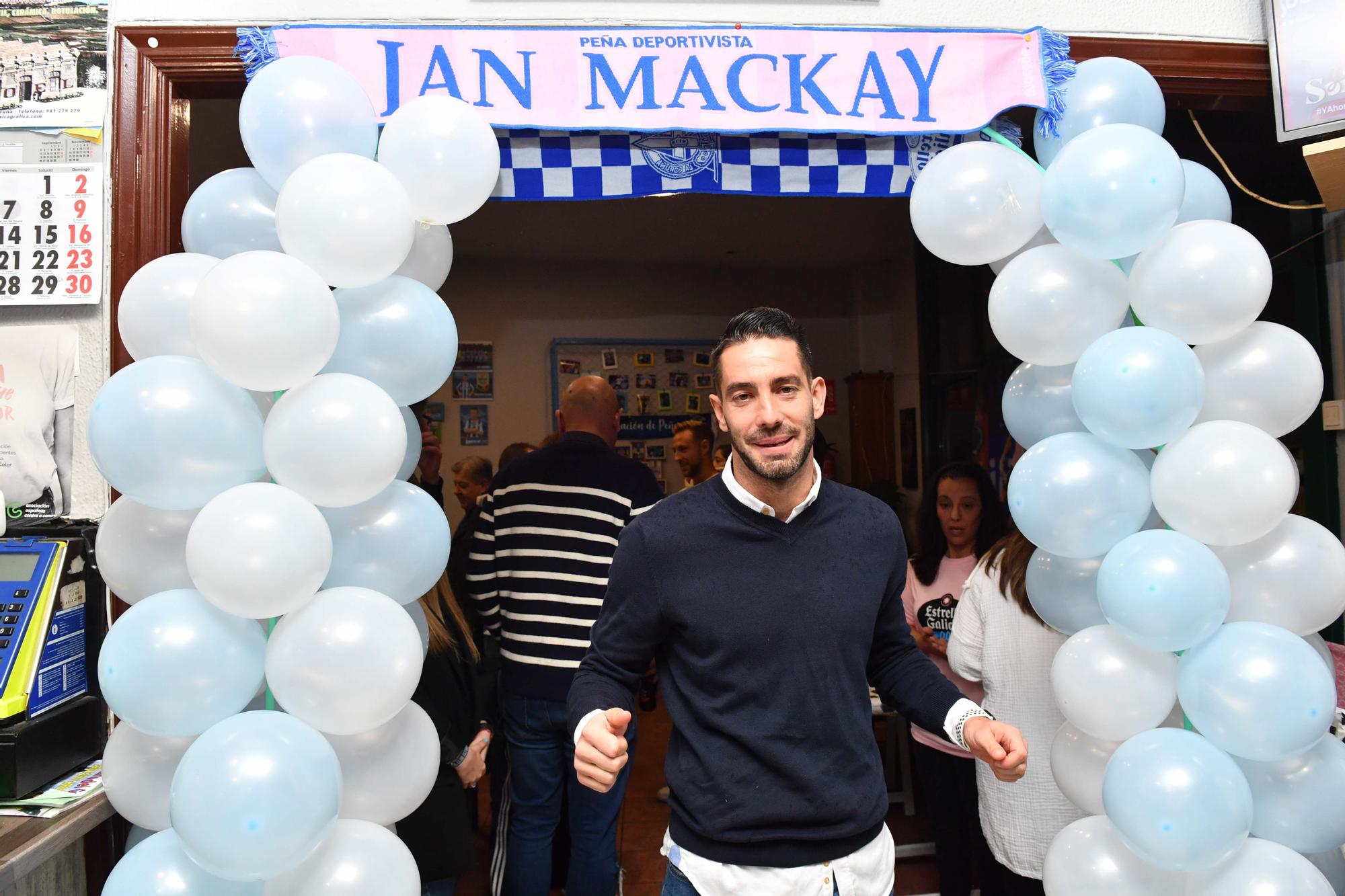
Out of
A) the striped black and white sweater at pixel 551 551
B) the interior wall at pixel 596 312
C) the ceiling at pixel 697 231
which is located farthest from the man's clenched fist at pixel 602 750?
the interior wall at pixel 596 312

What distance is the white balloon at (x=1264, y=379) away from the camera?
1729mm

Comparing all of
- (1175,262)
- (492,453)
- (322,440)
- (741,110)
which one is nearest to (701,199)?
(492,453)

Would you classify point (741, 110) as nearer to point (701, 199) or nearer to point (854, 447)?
point (701, 199)

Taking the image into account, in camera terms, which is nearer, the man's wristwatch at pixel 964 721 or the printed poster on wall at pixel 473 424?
the man's wristwatch at pixel 964 721

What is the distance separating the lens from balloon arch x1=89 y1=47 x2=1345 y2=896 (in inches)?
56.1

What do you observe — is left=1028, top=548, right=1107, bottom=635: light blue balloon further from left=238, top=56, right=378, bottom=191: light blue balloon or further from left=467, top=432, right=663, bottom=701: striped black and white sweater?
left=238, top=56, right=378, bottom=191: light blue balloon

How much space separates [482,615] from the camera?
277 cm

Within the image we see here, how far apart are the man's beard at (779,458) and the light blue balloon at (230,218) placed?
0.97 m

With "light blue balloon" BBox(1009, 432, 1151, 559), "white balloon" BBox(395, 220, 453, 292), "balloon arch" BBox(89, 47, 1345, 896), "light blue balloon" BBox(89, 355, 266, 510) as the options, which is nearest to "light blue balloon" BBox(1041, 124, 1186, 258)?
"balloon arch" BBox(89, 47, 1345, 896)

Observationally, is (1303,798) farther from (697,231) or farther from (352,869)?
(697,231)

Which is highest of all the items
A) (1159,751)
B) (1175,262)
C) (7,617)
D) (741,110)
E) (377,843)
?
(741,110)

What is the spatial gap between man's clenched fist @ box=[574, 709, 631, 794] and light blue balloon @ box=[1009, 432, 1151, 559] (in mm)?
905

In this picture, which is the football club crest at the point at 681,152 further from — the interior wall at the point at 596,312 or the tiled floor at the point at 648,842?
the interior wall at the point at 596,312

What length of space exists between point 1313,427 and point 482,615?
2.55 m
